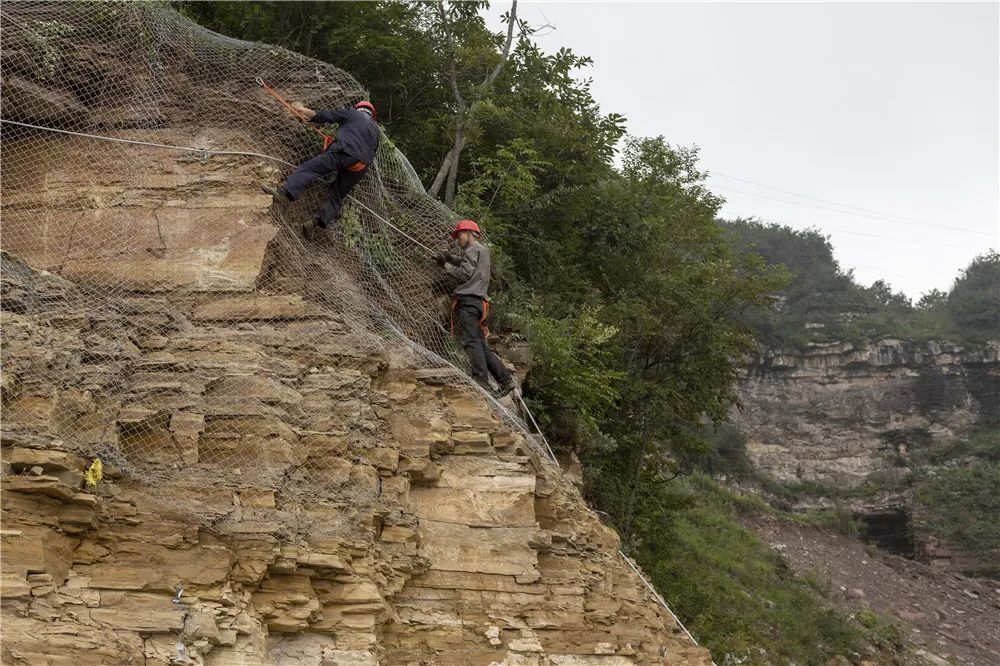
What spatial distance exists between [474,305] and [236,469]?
3.28 m

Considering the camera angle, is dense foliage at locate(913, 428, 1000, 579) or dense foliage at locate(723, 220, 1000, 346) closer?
dense foliage at locate(913, 428, 1000, 579)

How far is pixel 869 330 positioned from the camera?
45562 mm

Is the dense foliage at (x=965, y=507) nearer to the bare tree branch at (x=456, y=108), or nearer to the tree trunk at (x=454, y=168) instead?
the bare tree branch at (x=456, y=108)

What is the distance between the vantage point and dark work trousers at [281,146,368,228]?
8.22 m

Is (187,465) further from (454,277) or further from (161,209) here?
(454,277)

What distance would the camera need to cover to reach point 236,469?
6508 millimetres

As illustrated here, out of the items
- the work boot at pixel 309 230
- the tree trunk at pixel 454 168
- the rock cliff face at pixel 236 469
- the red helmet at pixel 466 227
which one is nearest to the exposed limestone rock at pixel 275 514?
the rock cliff face at pixel 236 469

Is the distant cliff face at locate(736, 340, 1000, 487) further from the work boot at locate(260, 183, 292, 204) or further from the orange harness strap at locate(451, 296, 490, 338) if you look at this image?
the work boot at locate(260, 183, 292, 204)

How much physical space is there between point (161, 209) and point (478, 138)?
5223 millimetres

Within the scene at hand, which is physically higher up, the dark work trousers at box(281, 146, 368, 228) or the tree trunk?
the tree trunk

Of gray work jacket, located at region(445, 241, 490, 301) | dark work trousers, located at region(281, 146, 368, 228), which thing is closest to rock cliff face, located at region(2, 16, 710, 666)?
dark work trousers, located at region(281, 146, 368, 228)

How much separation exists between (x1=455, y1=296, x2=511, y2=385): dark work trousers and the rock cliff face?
105cm

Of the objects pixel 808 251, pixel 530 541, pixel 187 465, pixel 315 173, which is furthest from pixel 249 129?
pixel 808 251

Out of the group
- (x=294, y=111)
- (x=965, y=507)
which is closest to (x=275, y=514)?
(x=294, y=111)
